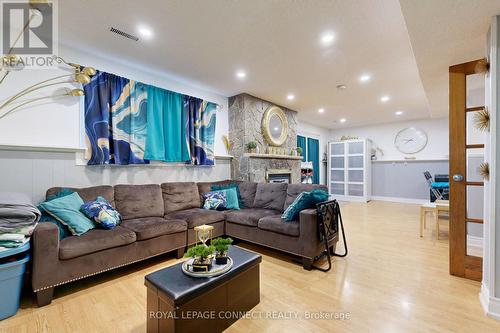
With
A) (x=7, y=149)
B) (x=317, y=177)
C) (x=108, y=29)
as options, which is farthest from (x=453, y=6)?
(x=317, y=177)

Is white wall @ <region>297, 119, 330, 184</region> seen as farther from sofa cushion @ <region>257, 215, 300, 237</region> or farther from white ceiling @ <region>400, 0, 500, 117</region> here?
sofa cushion @ <region>257, 215, 300, 237</region>

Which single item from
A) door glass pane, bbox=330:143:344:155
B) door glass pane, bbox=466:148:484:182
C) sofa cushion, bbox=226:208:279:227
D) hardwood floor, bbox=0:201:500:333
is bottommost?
hardwood floor, bbox=0:201:500:333

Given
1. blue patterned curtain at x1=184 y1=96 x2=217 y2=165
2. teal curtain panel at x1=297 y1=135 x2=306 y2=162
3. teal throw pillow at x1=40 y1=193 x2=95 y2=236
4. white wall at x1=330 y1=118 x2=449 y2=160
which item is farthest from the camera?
teal curtain panel at x1=297 y1=135 x2=306 y2=162

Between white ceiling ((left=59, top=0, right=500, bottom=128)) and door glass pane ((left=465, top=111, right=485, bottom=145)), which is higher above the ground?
white ceiling ((left=59, top=0, right=500, bottom=128))

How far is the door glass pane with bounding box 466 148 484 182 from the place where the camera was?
88.0 inches

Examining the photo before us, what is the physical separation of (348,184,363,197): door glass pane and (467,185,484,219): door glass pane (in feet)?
16.0

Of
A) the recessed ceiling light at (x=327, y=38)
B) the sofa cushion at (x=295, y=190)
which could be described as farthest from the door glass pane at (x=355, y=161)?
the recessed ceiling light at (x=327, y=38)

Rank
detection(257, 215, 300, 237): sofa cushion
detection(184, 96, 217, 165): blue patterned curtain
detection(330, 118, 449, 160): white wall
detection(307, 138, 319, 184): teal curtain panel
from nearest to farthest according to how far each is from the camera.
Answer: detection(257, 215, 300, 237): sofa cushion
detection(184, 96, 217, 165): blue patterned curtain
detection(330, 118, 449, 160): white wall
detection(307, 138, 319, 184): teal curtain panel

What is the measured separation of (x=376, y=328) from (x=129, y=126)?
3420mm

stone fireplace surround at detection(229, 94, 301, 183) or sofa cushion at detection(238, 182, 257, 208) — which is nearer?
sofa cushion at detection(238, 182, 257, 208)

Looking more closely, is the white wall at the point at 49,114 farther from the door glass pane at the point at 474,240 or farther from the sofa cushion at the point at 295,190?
the door glass pane at the point at 474,240

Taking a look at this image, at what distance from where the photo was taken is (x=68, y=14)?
2125 millimetres

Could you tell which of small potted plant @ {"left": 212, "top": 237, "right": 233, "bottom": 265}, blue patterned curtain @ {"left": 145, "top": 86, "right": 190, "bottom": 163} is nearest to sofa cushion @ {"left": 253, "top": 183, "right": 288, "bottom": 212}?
blue patterned curtain @ {"left": 145, "top": 86, "right": 190, "bottom": 163}

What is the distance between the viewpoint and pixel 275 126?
508 centimetres
